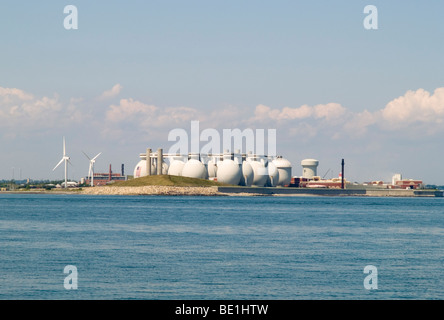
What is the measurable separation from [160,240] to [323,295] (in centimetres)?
2458

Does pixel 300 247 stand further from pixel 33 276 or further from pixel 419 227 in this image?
pixel 419 227

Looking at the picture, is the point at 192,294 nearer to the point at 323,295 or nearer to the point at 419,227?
the point at 323,295

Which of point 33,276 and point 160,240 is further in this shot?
point 160,240

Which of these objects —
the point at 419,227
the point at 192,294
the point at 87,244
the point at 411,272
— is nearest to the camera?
the point at 192,294

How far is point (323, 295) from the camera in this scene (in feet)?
92.7

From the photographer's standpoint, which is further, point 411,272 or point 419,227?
point 419,227

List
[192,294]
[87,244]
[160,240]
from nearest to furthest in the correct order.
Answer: [192,294] < [87,244] < [160,240]
